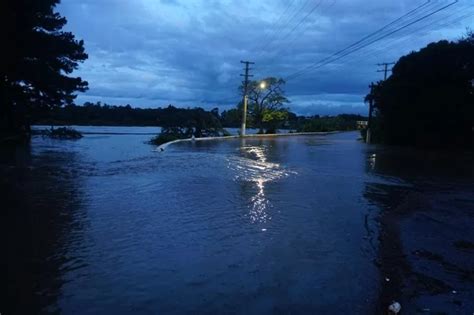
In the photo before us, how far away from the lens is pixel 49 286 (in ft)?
18.4

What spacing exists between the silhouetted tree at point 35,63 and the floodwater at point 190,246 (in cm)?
1757

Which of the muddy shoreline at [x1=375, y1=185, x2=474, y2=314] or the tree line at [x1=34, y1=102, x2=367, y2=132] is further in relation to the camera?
the tree line at [x1=34, y1=102, x2=367, y2=132]

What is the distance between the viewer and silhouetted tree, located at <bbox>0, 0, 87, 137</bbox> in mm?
29719

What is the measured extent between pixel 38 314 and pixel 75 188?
8933 mm

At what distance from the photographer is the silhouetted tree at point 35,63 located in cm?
2972

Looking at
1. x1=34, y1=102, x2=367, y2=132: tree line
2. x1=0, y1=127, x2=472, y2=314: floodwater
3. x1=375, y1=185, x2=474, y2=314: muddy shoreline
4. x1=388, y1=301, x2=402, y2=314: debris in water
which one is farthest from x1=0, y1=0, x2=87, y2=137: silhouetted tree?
x1=388, y1=301, x2=402, y2=314: debris in water

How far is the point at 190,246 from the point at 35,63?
99.7ft

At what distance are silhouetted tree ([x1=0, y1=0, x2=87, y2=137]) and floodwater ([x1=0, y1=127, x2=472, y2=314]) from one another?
1757cm

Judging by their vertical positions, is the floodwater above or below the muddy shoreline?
below

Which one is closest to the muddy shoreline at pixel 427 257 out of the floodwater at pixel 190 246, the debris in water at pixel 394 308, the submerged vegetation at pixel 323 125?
the debris in water at pixel 394 308

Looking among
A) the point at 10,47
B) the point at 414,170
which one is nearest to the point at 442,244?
the point at 414,170

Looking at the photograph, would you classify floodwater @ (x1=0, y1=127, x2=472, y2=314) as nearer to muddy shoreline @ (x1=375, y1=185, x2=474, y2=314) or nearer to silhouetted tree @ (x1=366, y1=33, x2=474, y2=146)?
muddy shoreline @ (x1=375, y1=185, x2=474, y2=314)

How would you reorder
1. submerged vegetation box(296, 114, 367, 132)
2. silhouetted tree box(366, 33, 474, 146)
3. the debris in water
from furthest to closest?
1. submerged vegetation box(296, 114, 367, 132)
2. silhouetted tree box(366, 33, 474, 146)
3. the debris in water

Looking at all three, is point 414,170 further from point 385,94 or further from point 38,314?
point 385,94
